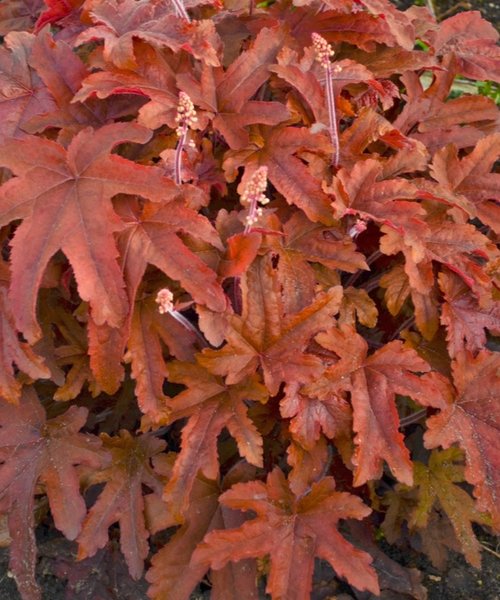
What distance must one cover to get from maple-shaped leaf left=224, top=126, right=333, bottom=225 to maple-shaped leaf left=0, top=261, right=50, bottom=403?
0.53m

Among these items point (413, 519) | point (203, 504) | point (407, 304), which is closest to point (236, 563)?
point (203, 504)

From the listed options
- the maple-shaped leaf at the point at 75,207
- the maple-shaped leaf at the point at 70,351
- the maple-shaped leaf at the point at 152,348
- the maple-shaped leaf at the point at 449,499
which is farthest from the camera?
the maple-shaped leaf at the point at 449,499

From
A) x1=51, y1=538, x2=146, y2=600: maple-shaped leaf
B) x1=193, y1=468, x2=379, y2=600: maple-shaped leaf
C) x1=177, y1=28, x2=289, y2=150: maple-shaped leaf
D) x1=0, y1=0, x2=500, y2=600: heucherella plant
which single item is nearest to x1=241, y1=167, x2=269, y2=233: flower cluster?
x1=0, y1=0, x2=500, y2=600: heucherella plant

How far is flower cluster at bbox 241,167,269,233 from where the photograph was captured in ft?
4.42

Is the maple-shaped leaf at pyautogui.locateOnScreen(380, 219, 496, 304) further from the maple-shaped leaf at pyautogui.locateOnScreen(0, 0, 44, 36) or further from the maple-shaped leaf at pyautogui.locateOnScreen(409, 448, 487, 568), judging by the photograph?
the maple-shaped leaf at pyautogui.locateOnScreen(0, 0, 44, 36)

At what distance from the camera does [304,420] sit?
4.93ft

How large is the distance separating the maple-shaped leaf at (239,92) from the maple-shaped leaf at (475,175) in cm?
44

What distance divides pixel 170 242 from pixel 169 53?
0.50 metres

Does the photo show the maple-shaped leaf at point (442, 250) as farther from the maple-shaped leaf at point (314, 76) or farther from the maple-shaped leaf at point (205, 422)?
the maple-shaped leaf at point (205, 422)

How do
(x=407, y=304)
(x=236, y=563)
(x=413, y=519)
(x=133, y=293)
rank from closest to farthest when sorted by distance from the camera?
(x=133, y=293), (x=236, y=563), (x=413, y=519), (x=407, y=304)

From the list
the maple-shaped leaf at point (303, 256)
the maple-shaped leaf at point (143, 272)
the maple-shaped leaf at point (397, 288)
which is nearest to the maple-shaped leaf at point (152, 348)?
the maple-shaped leaf at point (143, 272)

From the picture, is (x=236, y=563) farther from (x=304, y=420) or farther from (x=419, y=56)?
(x=419, y=56)

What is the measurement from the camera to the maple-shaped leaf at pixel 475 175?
1.75m

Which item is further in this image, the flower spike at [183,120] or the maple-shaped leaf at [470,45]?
the maple-shaped leaf at [470,45]
